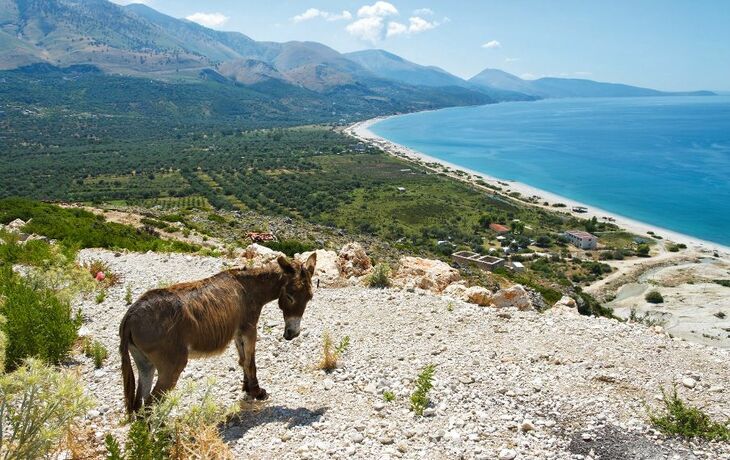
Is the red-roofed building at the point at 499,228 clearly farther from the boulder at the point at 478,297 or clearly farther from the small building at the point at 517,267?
the boulder at the point at 478,297

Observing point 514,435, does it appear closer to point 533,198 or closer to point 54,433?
point 54,433

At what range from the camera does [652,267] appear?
71.9 m

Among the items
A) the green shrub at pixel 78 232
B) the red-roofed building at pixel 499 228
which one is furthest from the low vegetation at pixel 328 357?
the red-roofed building at pixel 499 228

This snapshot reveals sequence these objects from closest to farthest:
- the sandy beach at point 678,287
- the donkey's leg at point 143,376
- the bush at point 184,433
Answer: the bush at point 184,433 → the donkey's leg at point 143,376 → the sandy beach at point 678,287

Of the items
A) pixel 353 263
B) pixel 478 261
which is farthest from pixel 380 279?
pixel 478 261

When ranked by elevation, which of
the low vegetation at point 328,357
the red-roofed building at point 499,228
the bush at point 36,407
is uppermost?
the bush at point 36,407

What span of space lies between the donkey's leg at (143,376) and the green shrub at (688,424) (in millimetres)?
7098

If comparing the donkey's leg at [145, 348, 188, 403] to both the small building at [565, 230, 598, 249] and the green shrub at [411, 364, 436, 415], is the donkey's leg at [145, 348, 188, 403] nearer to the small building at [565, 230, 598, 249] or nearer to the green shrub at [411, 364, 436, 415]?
the green shrub at [411, 364, 436, 415]

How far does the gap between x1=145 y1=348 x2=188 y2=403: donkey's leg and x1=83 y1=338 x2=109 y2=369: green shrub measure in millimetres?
3242

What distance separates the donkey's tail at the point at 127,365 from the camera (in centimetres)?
606

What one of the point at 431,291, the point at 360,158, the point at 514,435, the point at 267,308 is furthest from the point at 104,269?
the point at 360,158

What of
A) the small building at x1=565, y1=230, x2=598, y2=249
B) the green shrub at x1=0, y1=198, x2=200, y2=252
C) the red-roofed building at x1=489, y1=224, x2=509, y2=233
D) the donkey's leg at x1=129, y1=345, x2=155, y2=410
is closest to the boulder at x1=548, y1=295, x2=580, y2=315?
the donkey's leg at x1=129, y1=345, x2=155, y2=410

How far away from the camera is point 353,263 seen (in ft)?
64.4

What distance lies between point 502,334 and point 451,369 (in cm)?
246
